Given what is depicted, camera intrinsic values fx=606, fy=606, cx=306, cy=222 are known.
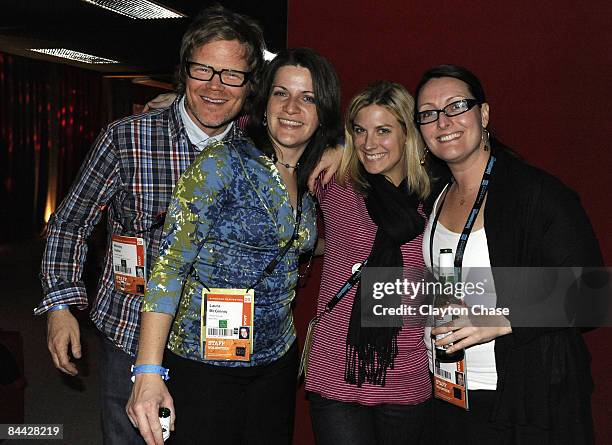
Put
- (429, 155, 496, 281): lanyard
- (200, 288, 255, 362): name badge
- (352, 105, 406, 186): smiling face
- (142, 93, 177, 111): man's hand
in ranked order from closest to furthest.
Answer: (200, 288, 255, 362): name badge < (429, 155, 496, 281): lanyard < (352, 105, 406, 186): smiling face < (142, 93, 177, 111): man's hand

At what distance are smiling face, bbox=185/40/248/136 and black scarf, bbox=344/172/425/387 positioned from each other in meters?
0.61

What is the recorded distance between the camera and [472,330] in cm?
175

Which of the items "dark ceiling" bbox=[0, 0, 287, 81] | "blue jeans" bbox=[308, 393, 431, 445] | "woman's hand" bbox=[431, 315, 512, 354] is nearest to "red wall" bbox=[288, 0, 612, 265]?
"woman's hand" bbox=[431, 315, 512, 354]

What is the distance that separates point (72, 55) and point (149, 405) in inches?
449

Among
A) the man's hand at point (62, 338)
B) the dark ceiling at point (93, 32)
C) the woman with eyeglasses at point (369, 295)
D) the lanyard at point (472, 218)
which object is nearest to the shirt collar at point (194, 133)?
the woman with eyeglasses at point (369, 295)

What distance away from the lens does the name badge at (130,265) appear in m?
1.97

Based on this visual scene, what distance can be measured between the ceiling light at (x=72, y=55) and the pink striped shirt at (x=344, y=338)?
33.8 feet

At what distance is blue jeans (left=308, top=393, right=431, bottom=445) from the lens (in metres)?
2.07

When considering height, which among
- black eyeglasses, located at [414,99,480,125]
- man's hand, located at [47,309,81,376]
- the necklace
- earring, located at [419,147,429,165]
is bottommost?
man's hand, located at [47,309,81,376]

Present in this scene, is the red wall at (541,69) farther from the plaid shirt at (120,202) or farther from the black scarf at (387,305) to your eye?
the plaid shirt at (120,202)

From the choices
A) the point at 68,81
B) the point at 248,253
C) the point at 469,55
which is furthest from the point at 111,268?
the point at 68,81

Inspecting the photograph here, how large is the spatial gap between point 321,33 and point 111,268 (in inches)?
53.5

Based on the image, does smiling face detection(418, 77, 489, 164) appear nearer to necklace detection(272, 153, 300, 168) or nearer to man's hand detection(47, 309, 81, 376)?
necklace detection(272, 153, 300, 168)

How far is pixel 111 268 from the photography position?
2072 millimetres
